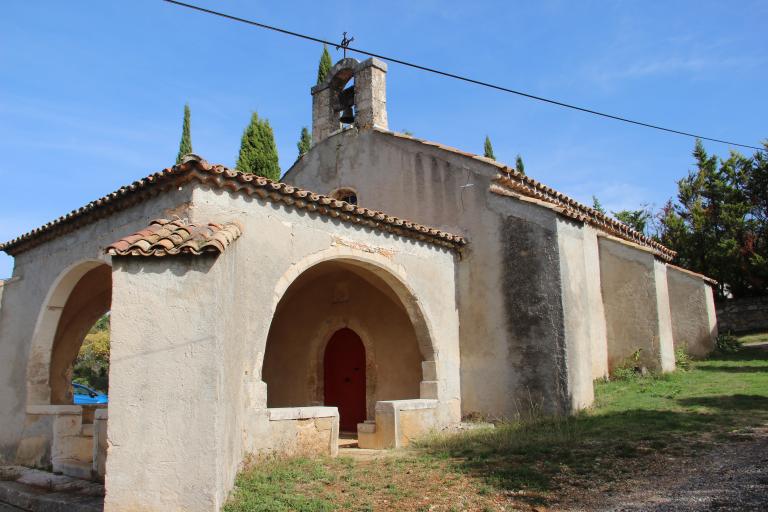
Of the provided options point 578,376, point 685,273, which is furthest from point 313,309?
point 685,273

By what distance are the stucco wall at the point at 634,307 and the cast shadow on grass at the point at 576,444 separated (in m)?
2.33

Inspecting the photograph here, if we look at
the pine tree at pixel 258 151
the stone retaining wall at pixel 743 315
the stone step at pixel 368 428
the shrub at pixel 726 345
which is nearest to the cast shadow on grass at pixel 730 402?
the stone step at pixel 368 428

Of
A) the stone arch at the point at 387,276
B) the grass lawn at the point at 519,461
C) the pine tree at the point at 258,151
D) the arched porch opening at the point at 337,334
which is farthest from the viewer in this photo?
the pine tree at the point at 258,151

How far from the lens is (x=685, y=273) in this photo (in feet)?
48.2

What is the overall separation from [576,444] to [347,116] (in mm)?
8141

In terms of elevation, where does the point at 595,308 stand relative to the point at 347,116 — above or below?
below

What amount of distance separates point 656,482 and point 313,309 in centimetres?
710

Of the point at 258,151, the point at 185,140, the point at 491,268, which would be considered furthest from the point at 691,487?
the point at 185,140

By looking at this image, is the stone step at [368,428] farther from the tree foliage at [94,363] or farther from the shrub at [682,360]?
the tree foliage at [94,363]

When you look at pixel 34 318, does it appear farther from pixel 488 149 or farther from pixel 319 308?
pixel 488 149

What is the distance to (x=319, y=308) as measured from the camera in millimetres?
11461

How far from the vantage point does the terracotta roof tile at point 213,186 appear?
271 inches

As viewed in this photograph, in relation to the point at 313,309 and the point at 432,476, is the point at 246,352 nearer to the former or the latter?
the point at 432,476

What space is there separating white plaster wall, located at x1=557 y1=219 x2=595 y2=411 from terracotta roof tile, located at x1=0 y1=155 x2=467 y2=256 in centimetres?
190
